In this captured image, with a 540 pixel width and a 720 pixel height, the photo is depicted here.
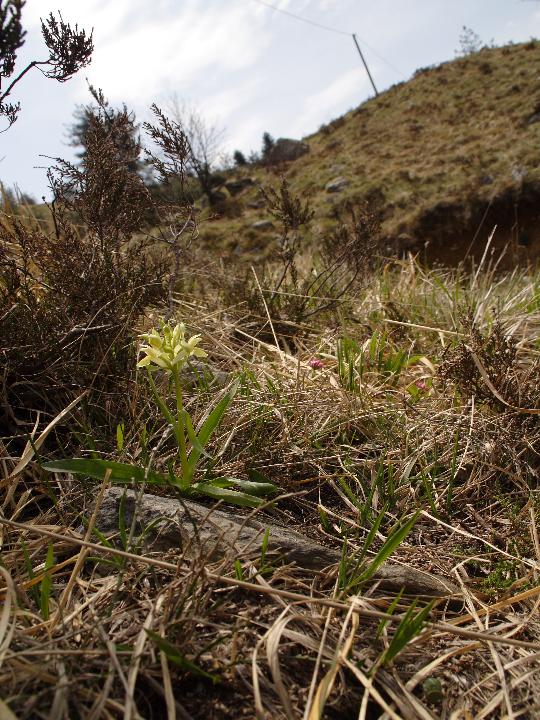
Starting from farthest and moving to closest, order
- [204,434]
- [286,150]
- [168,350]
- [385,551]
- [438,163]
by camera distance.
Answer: [286,150] → [438,163] → [204,434] → [168,350] → [385,551]

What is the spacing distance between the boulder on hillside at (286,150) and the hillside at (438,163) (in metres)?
0.56

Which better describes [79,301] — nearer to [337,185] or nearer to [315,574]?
[315,574]

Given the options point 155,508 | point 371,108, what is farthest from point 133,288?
point 371,108

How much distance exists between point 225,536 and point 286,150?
25.5 meters

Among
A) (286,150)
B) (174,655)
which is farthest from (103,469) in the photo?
(286,150)

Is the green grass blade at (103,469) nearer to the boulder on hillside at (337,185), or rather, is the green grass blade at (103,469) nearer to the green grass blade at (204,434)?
the green grass blade at (204,434)

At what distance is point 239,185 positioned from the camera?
923 inches

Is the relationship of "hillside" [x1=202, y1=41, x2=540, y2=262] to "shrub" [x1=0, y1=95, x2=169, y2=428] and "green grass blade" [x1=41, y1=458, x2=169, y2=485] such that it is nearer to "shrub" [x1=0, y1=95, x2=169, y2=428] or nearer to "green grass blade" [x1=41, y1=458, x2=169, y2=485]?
"shrub" [x1=0, y1=95, x2=169, y2=428]

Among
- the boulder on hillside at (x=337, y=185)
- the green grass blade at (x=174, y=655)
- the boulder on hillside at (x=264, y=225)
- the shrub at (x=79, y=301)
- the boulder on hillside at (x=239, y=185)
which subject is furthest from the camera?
the boulder on hillside at (x=239, y=185)

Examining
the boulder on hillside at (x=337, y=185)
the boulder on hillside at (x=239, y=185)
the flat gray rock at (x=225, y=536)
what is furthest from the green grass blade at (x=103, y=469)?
the boulder on hillside at (x=239, y=185)

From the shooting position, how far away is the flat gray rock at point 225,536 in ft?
3.78

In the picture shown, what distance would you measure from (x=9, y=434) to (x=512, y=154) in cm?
1527

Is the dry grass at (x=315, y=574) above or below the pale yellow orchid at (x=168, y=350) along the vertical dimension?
below

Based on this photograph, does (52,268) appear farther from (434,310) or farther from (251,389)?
(434,310)
